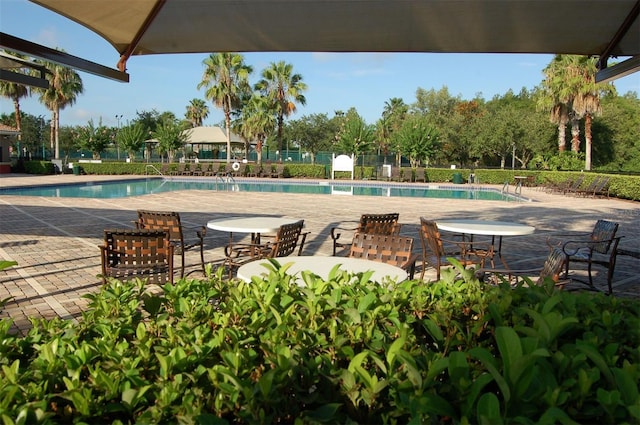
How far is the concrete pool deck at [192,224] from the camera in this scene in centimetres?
570

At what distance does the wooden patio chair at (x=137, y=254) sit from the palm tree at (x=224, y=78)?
36676 millimetres

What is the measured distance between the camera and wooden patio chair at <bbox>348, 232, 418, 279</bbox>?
4555mm

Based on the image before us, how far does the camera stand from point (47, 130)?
211ft

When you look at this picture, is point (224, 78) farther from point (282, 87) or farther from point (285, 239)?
point (285, 239)

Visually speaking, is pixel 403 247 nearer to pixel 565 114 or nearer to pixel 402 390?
pixel 402 390

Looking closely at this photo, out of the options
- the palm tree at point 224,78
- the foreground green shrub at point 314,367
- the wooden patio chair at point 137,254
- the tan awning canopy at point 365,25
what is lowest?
the wooden patio chair at point 137,254

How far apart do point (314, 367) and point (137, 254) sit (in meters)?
3.83

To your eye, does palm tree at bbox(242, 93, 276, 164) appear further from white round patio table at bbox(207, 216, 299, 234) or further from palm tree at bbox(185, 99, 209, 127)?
white round patio table at bbox(207, 216, 299, 234)

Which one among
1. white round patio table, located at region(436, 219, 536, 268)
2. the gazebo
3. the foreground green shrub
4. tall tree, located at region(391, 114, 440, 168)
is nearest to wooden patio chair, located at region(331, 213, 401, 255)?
white round patio table, located at region(436, 219, 536, 268)

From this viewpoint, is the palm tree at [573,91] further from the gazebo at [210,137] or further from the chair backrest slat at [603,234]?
the gazebo at [210,137]

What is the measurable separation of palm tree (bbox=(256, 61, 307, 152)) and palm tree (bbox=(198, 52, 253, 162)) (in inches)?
71.4

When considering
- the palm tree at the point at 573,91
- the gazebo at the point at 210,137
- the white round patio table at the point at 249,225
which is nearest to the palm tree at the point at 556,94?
the palm tree at the point at 573,91

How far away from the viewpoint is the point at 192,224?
37.0 ft

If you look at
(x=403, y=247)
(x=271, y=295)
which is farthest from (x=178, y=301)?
(x=403, y=247)
